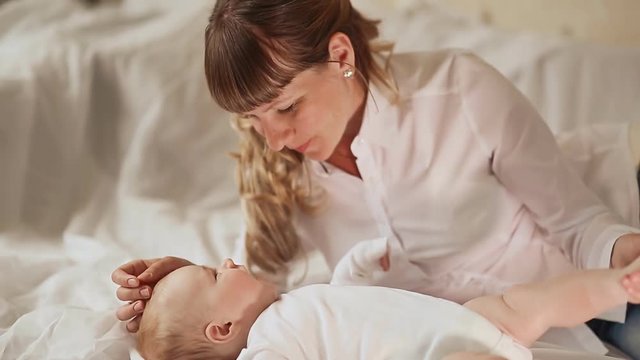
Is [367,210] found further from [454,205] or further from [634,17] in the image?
[634,17]

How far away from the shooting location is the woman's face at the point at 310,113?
116cm

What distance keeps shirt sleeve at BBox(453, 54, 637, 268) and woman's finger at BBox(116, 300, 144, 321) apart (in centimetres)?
54

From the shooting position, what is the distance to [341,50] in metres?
1.20

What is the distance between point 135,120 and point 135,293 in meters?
0.71

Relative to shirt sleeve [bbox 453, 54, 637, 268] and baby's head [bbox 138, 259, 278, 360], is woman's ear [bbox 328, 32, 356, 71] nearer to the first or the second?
shirt sleeve [bbox 453, 54, 637, 268]

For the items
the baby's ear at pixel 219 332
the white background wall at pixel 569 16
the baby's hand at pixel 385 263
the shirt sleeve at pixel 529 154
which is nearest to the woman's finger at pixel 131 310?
the baby's ear at pixel 219 332

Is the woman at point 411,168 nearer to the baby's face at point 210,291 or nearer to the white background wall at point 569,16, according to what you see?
the baby's face at point 210,291

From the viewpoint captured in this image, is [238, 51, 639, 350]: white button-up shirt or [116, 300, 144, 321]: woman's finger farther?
[238, 51, 639, 350]: white button-up shirt

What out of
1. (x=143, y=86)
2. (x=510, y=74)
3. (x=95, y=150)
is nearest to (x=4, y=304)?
(x=95, y=150)

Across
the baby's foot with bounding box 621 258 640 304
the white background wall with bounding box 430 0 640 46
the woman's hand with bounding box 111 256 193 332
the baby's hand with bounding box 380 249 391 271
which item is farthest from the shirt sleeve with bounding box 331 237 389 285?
the white background wall with bounding box 430 0 640 46

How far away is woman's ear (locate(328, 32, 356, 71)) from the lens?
119 centimetres

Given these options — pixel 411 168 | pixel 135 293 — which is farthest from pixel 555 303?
pixel 135 293

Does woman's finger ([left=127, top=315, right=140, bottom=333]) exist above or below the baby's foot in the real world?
below

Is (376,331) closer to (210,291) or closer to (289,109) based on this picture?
(210,291)
